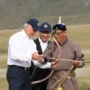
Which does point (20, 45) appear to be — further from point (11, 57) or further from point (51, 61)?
point (51, 61)

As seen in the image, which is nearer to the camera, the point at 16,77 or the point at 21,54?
the point at 21,54

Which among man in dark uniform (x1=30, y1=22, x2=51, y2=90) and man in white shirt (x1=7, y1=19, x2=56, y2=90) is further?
man in dark uniform (x1=30, y1=22, x2=51, y2=90)

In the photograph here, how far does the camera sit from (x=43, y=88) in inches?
304

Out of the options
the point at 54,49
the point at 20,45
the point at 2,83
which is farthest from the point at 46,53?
the point at 2,83

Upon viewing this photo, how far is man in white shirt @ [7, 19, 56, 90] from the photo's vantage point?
261 inches

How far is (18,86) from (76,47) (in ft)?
3.89

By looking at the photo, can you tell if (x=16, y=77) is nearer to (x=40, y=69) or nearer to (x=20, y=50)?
(x=20, y=50)

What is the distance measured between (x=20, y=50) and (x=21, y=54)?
0.10 meters

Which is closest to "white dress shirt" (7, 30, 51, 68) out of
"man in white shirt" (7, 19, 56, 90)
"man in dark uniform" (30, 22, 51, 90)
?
"man in white shirt" (7, 19, 56, 90)

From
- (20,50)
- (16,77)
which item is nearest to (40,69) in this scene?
(16,77)

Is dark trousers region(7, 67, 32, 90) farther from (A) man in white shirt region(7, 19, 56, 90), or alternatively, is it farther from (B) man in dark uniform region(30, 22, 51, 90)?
(B) man in dark uniform region(30, 22, 51, 90)

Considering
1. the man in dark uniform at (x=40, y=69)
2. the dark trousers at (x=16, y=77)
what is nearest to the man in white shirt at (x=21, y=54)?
the dark trousers at (x=16, y=77)

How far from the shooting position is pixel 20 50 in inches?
262

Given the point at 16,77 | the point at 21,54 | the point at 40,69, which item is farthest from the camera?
the point at 40,69
